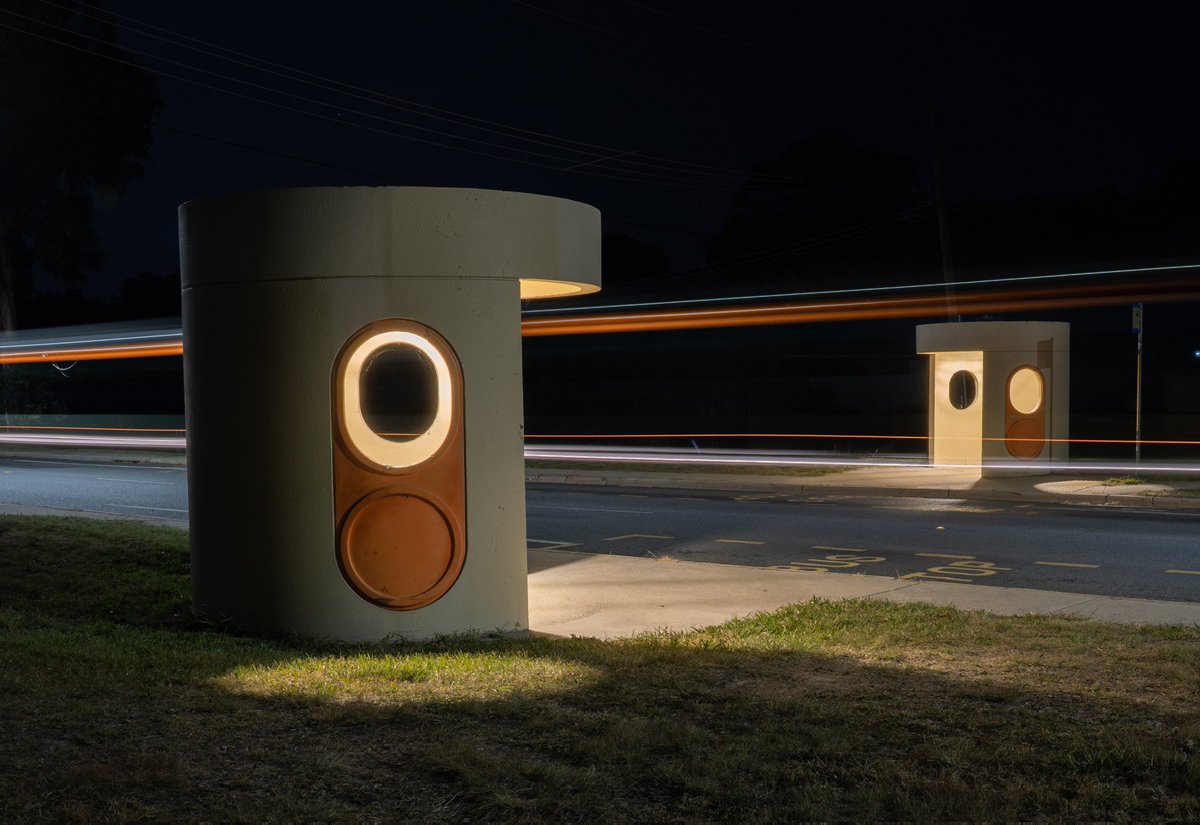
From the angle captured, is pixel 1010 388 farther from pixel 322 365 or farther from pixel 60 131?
pixel 60 131

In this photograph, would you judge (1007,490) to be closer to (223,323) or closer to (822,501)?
(822,501)

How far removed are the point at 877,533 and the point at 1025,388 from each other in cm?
829

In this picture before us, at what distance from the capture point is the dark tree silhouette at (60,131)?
3950 centimetres

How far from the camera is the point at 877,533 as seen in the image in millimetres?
14391

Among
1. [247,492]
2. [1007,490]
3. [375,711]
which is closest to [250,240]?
[247,492]

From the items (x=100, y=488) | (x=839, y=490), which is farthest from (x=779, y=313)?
(x=100, y=488)

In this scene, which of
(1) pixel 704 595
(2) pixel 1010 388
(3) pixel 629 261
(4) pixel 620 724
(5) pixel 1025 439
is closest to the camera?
(4) pixel 620 724

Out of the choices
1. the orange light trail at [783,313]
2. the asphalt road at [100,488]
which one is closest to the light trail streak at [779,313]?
the orange light trail at [783,313]

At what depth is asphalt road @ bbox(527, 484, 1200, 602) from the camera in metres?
11.2

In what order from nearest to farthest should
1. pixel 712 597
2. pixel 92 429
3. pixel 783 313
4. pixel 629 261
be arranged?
pixel 712 597, pixel 783 313, pixel 92 429, pixel 629 261

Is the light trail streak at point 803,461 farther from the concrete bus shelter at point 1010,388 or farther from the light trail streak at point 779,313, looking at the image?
the light trail streak at point 779,313

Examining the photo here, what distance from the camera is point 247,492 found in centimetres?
784

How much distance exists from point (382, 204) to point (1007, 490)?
1340cm

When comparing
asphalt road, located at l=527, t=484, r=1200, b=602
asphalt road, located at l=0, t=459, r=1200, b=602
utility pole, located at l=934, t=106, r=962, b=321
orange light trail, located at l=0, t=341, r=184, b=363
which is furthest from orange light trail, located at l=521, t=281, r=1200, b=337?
orange light trail, located at l=0, t=341, r=184, b=363
